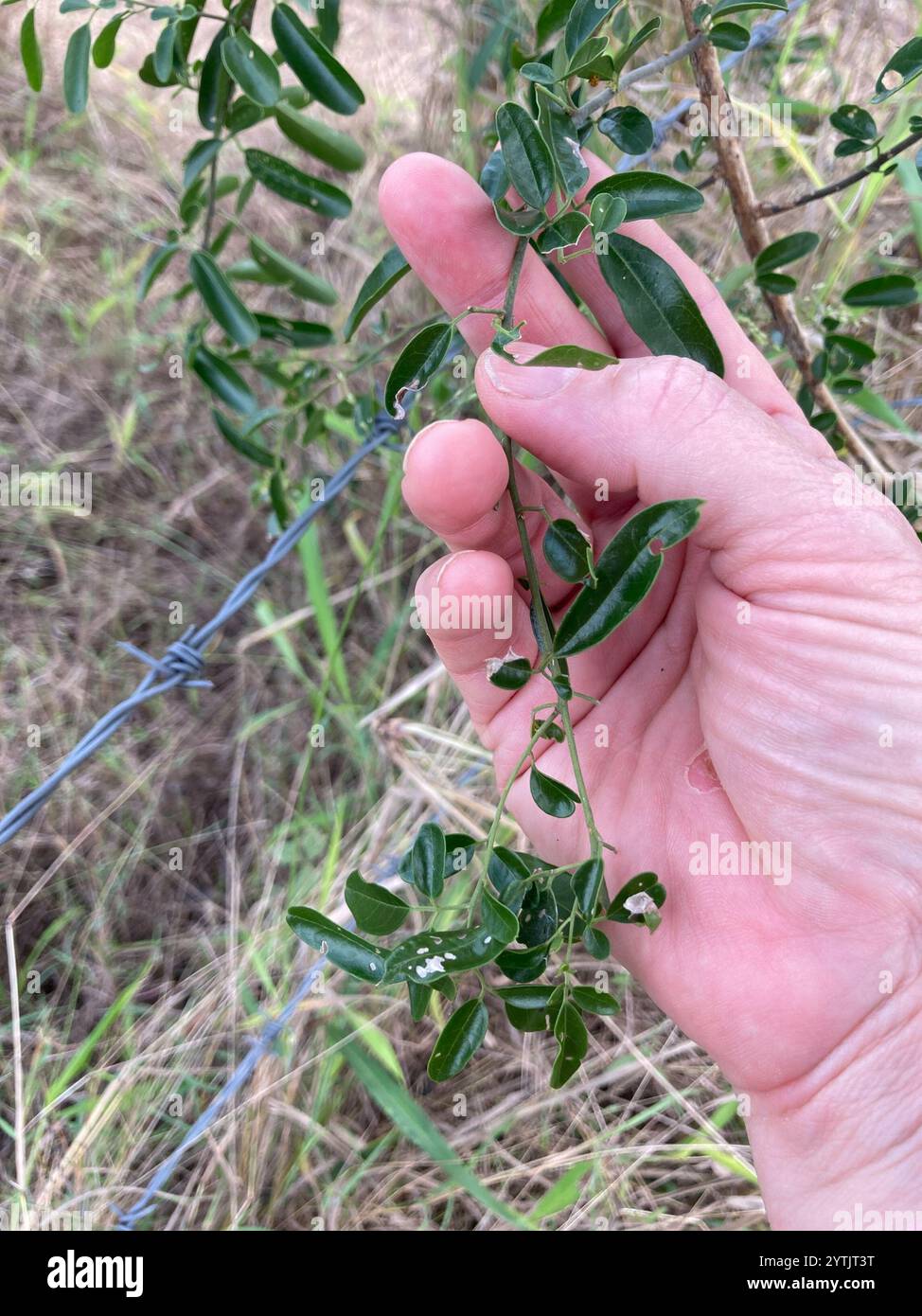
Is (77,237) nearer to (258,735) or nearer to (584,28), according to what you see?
(258,735)

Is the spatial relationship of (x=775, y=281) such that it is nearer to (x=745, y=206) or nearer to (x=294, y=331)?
(x=745, y=206)

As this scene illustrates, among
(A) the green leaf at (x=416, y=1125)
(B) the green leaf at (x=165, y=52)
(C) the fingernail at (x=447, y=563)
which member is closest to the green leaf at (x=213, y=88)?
(B) the green leaf at (x=165, y=52)

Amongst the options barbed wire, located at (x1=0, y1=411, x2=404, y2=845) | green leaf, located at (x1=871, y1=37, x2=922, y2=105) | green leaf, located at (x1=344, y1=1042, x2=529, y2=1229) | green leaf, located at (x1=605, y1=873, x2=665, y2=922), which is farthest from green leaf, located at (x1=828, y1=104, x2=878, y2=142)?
green leaf, located at (x1=344, y1=1042, x2=529, y2=1229)

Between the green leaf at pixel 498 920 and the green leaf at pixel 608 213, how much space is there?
0.48 m

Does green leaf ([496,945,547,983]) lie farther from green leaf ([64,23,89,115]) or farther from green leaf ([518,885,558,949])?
green leaf ([64,23,89,115])

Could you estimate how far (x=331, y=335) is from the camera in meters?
1.24

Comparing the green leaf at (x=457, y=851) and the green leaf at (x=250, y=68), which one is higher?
the green leaf at (x=250, y=68)

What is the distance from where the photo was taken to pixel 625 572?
700 millimetres

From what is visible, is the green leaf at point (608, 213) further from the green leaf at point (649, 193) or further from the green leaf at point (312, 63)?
the green leaf at point (312, 63)

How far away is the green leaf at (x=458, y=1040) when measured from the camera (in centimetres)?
73

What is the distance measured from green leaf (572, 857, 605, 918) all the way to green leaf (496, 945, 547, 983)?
1.9 inches

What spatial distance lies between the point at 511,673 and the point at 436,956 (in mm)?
232
